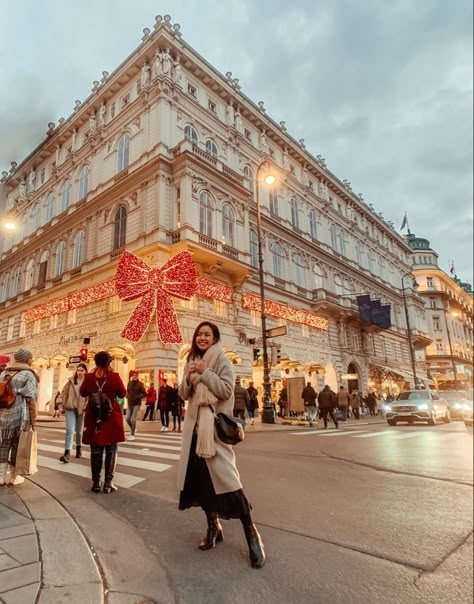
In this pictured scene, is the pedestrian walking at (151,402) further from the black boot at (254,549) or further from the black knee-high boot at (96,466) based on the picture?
the black boot at (254,549)

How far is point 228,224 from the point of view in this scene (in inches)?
913

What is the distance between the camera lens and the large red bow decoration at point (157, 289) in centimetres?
1781

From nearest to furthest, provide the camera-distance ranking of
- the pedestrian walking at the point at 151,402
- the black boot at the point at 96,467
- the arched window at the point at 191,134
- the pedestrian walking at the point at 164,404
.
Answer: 1. the black boot at the point at 96,467
2. the pedestrian walking at the point at 164,404
3. the pedestrian walking at the point at 151,402
4. the arched window at the point at 191,134

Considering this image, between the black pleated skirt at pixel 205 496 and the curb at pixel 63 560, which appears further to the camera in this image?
the black pleated skirt at pixel 205 496

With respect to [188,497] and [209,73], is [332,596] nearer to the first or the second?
[188,497]

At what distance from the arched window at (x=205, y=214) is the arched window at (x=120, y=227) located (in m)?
4.58

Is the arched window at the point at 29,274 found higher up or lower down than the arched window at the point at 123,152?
lower down

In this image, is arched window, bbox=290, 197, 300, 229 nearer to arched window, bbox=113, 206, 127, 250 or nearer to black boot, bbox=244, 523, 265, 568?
arched window, bbox=113, 206, 127, 250

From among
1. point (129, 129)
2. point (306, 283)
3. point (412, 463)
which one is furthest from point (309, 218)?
point (412, 463)

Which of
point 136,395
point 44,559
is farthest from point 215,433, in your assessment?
point 136,395

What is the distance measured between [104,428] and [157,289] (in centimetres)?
1363

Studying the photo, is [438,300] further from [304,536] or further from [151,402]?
[304,536]

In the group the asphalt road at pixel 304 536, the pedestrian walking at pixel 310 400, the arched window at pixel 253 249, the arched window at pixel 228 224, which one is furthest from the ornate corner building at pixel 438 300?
the asphalt road at pixel 304 536

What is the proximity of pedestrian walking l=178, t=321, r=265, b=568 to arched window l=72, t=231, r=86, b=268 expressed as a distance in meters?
24.0
